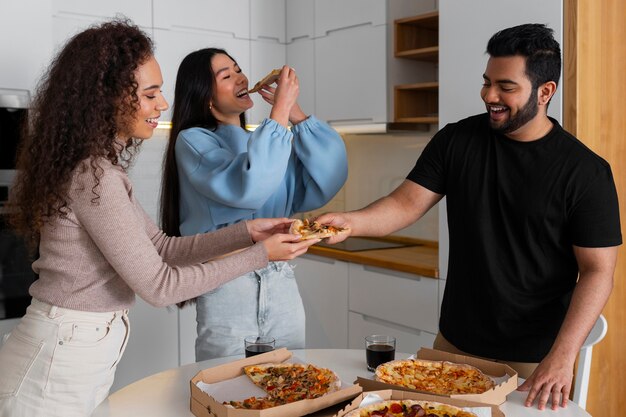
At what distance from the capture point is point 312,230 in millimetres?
1960

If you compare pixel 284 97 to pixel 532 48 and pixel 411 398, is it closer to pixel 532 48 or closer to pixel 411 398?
pixel 532 48

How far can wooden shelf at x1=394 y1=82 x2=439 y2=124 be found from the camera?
3.43 metres

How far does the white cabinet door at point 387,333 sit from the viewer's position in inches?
123

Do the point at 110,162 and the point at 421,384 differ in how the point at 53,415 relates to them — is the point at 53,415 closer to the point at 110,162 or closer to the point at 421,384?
the point at 110,162

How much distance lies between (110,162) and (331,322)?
222 cm

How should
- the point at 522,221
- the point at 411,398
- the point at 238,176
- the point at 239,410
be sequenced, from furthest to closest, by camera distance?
the point at 238,176, the point at 522,221, the point at 411,398, the point at 239,410

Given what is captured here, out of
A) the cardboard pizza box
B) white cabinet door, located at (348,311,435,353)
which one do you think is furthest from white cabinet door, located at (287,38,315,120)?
the cardboard pizza box

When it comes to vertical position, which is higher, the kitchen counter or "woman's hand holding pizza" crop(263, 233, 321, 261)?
"woman's hand holding pizza" crop(263, 233, 321, 261)

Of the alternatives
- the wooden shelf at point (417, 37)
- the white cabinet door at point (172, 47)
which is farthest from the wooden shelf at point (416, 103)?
the white cabinet door at point (172, 47)

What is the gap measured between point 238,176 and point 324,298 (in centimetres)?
175

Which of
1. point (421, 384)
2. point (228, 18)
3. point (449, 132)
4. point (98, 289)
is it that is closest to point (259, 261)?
point (98, 289)

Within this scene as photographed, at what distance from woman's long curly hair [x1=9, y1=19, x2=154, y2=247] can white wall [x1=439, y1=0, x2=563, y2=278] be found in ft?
5.05

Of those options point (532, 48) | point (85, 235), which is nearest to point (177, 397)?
point (85, 235)

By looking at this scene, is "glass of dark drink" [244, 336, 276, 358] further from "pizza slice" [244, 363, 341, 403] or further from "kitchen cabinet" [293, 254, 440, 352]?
"kitchen cabinet" [293, 254, 440, 352]
